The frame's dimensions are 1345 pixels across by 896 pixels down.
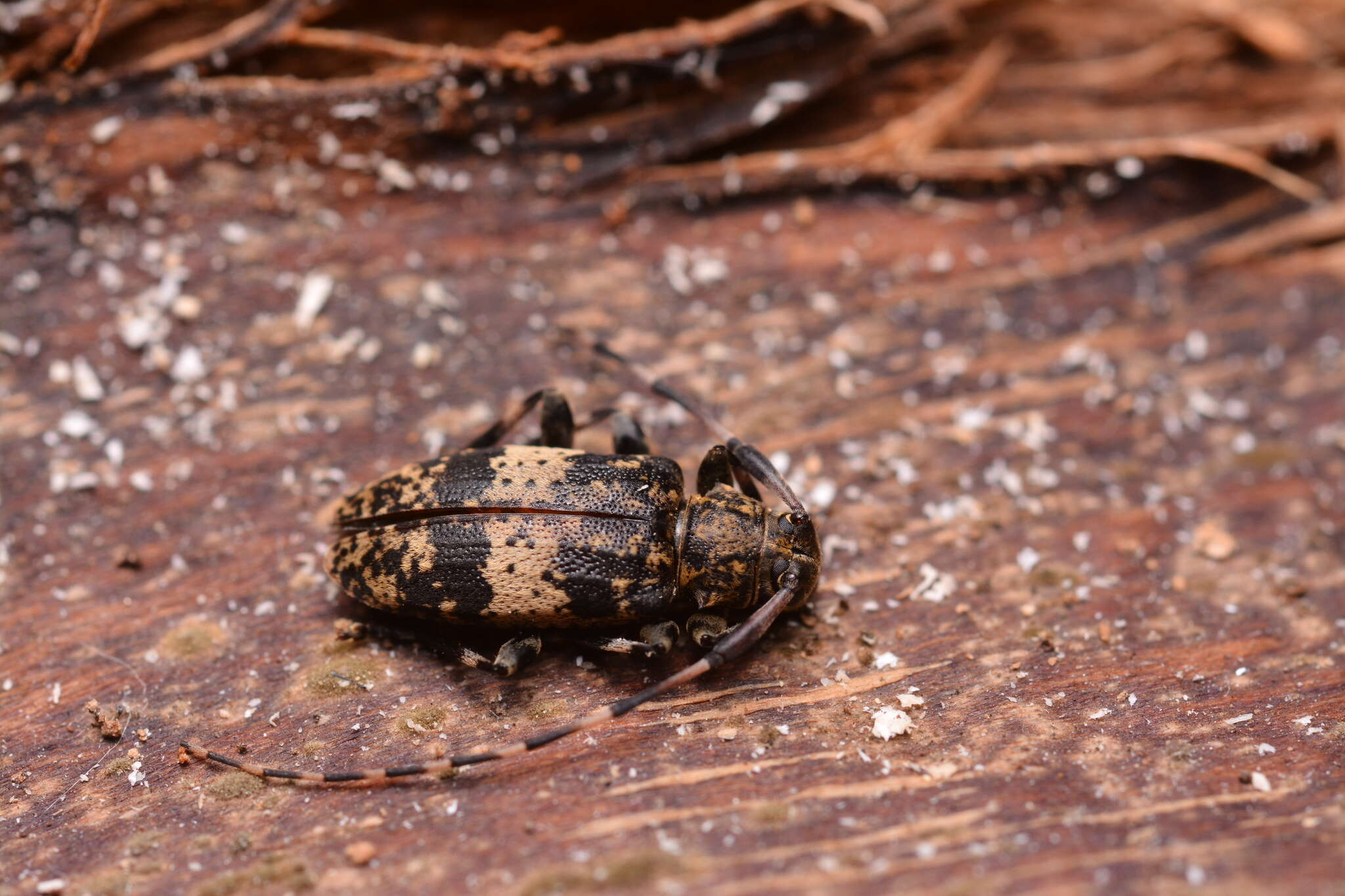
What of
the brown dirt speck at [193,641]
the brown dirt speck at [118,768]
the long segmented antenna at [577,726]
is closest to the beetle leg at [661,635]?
the long segmented antenna at [577,726]

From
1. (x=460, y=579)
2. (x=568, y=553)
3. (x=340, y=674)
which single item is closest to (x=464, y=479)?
(x=460, y=579)

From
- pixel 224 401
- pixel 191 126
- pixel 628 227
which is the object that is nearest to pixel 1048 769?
pixel 628 227

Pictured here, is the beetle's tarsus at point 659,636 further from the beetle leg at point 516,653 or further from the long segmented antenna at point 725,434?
the long segmented antenna at point 725,434

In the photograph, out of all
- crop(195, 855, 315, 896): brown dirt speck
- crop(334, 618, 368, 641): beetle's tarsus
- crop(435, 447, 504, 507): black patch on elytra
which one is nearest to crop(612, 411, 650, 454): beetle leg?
crop(435, 447, 504, 507): black patch on elytra

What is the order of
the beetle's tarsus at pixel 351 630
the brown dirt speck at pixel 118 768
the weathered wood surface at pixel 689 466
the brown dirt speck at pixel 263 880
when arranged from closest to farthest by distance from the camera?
the brown dirt speck at pixel 263 880, the weathered wood surface at pixel 689 466, the brown dirt speck at pixel 118 768, the beetle's tarsus at pixel 351 630

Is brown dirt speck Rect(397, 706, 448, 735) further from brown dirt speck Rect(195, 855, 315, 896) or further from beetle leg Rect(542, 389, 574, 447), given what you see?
beetle leg Rect(542, 389, 574, 447)

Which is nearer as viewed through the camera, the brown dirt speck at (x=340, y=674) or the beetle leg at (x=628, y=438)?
the brown dirt speck at (x=340, y=674)
